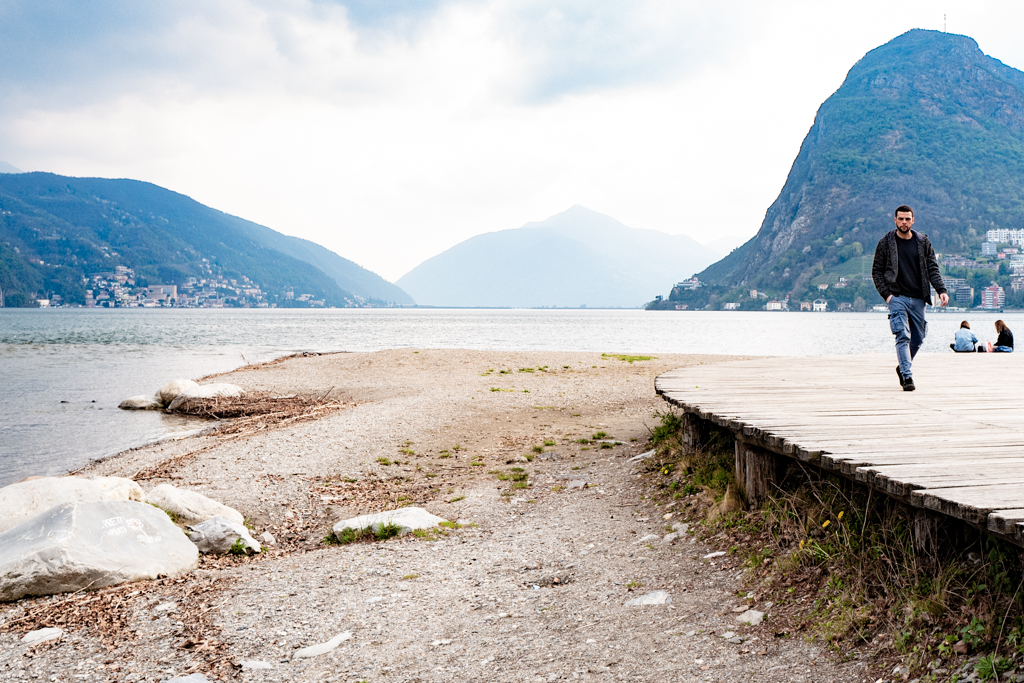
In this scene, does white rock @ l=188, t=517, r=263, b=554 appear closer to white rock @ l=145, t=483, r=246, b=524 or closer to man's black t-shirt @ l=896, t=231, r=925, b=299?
white rock @ l=145, t=483, r=246, b=524

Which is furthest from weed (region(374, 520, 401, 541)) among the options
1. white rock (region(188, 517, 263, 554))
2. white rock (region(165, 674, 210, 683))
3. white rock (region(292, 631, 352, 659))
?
white rock (region(165, 674, 210, 683))

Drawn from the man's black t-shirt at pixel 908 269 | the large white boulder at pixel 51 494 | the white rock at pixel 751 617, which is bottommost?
the large white boulder at pixel 51 494

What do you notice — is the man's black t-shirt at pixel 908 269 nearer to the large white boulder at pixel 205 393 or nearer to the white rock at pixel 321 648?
the white rock at pixel 321 648

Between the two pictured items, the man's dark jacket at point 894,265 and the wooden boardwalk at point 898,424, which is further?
the man's dark jacket at point 894,265

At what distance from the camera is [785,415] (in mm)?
6152

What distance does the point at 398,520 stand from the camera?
7121mm

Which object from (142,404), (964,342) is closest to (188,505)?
(142,404)

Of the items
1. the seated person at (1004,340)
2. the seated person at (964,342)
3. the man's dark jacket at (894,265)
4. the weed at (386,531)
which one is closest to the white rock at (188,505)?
the weed at (386,531)

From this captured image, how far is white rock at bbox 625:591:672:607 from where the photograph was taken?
4754 mm

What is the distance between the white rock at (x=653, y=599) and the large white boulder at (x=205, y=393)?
17.4 m

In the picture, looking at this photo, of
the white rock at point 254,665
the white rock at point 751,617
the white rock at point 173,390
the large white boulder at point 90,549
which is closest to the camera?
the white rock at point 751,617

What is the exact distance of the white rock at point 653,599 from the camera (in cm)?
475

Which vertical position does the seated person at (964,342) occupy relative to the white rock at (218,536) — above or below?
above

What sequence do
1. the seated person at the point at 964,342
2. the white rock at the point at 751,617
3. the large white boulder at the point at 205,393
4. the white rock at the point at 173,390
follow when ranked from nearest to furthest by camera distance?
the white rock at the point at 751,617, the seated person at the point at 964,342, the large white boulder at the point at 205,393, the white rock at the point at 173,390
